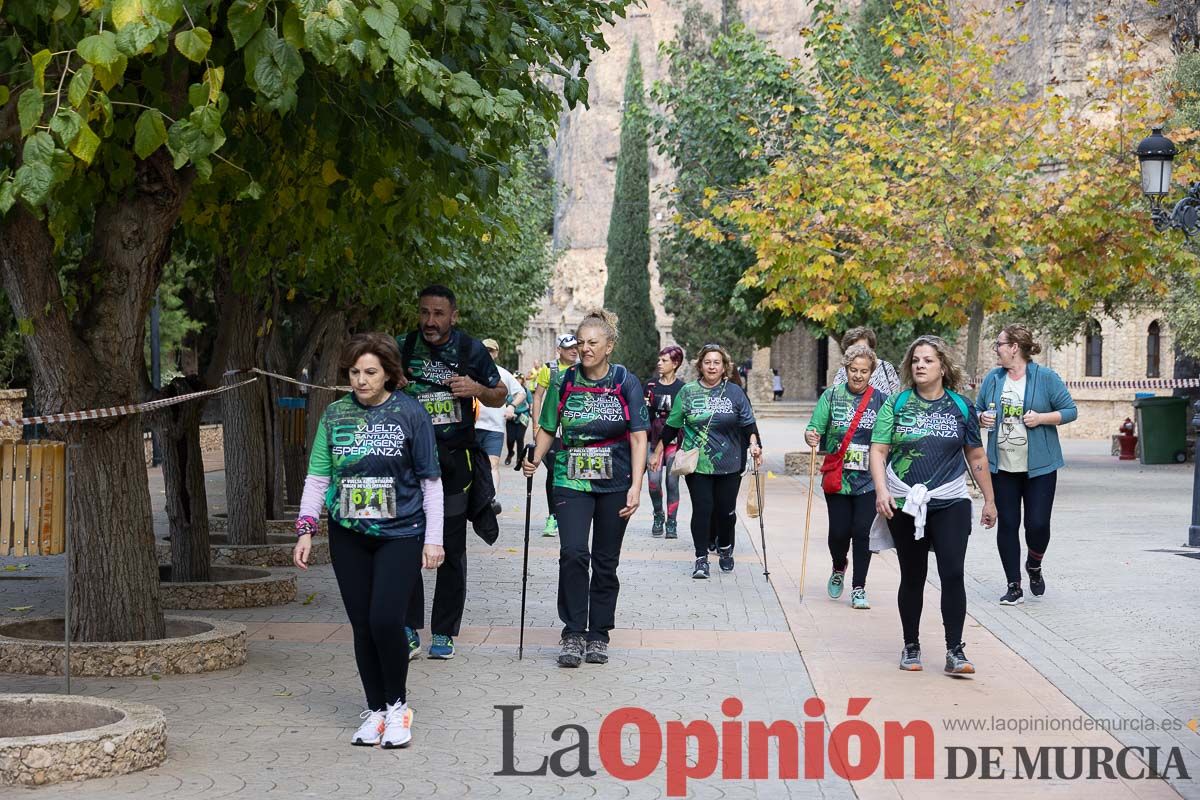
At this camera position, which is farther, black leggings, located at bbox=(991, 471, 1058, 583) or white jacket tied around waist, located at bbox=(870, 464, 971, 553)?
black leggings, located at bbox=(991, 471, 1058, 583)

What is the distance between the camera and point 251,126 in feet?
30.3

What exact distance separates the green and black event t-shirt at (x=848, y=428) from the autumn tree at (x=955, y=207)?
10710 millimetres

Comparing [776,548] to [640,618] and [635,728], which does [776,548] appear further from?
[635,728]

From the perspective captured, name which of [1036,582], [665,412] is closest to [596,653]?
[1036,582]

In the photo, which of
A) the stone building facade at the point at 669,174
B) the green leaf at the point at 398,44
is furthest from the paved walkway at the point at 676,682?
the stone building facade at the point at 669,174

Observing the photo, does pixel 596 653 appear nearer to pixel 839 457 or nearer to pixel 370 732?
pixel 370 732

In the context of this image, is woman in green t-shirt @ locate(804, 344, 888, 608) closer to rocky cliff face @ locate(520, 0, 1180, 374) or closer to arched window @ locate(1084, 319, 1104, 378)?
arched window @ locate(1084, 319, 1104, 378)

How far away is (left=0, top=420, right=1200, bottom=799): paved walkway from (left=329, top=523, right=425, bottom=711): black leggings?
0.28 meters

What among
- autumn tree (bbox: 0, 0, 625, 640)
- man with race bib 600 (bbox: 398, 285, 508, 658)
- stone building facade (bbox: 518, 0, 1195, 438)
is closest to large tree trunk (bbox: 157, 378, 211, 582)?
→ autumn tree (bbox: 0, 0, 625, 640)

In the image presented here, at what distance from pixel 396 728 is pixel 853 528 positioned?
17.5 ft

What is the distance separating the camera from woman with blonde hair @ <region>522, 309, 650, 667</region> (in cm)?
885

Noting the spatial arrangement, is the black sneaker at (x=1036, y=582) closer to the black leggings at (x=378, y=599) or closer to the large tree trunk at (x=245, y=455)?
the black leggings at (x=378, y=599)

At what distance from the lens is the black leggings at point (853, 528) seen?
36.2ft

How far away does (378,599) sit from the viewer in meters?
6.70
